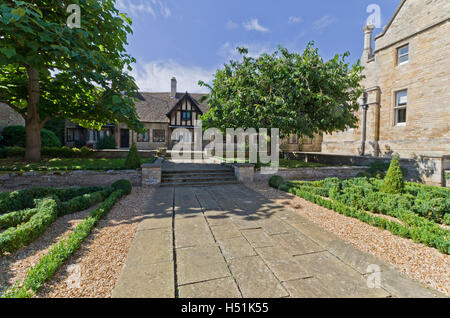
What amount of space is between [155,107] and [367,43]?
2409 centimetres

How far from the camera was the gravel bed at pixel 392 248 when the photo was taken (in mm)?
2766

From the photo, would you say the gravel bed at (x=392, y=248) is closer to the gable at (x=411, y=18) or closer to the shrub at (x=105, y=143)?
the gable at (x=411, y=18)

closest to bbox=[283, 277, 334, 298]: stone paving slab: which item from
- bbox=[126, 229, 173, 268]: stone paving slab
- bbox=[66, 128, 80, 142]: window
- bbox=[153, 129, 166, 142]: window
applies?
bbox=[126, 229, 173, 268]: stone paving slab

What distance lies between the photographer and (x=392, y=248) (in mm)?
3508

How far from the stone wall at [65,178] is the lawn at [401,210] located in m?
6.82

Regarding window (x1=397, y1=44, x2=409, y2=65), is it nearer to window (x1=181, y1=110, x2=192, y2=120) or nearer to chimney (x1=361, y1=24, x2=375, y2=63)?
chimney (x1=361, y1=24, x2=375, y2=63)

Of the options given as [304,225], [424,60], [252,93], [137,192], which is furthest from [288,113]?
[424,60]

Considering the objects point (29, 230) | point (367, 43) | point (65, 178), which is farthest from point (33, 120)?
point (367, 43)

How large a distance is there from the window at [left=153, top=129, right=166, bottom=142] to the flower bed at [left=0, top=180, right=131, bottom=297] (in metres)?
19.8

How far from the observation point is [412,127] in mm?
12680

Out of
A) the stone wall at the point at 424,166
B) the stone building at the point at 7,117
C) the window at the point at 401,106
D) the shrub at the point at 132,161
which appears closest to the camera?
the stone wall at the point at 424,166

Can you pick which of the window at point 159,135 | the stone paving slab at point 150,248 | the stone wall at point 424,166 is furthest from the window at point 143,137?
the stone paving slab at point 150,248

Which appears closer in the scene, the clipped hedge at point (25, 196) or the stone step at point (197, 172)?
the clipped hedge at point (25, 196)
